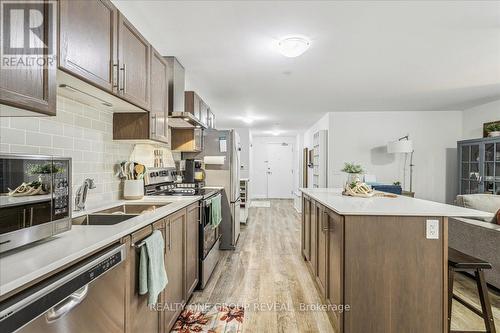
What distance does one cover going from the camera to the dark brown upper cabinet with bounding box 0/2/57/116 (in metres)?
0.96

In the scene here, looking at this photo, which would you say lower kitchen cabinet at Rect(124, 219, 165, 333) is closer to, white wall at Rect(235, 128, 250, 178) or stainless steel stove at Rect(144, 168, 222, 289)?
stainless steel stove at Rect(144, 168, 222, 289)

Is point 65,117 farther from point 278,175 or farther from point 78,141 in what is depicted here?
Answer: point 278,175

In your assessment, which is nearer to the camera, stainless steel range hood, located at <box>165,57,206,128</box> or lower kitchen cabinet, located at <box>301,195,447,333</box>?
lower kitchen cabinet, located at <box>301,195,447,333</box>

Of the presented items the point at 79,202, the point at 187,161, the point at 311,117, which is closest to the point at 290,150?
the point at 311,117

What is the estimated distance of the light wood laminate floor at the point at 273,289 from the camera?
214 cm

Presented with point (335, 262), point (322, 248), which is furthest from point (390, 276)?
point (322, 248)

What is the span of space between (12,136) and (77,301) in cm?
99

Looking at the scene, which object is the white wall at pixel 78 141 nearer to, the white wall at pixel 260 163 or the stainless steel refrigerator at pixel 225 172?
the stainless steel refrigerator at pixel 225 172

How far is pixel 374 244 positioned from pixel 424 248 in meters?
0.33

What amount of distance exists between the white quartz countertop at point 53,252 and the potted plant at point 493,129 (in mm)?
5462

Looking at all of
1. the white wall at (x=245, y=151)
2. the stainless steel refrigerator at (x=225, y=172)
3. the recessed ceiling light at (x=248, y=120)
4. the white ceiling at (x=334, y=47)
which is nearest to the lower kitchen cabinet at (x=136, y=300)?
the white ceiling at (x=334, y=47)

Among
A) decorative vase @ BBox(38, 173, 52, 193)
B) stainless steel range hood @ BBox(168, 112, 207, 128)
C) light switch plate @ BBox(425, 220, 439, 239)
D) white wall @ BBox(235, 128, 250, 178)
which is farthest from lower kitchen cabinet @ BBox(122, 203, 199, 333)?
white wall @ BBox(235, 128, 250, 178)

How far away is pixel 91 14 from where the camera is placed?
145 cm
